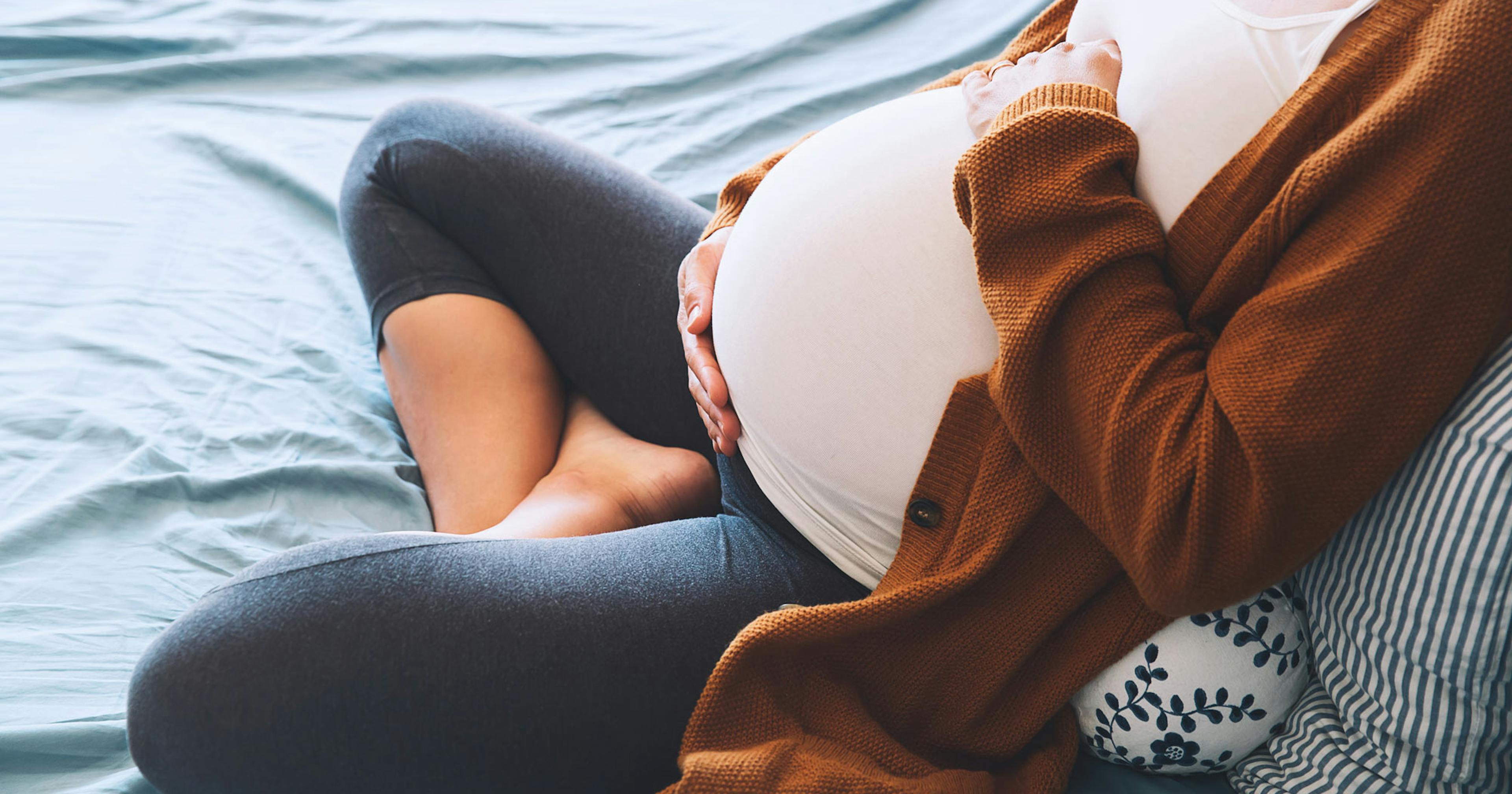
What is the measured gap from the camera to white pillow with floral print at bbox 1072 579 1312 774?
2.04 ft

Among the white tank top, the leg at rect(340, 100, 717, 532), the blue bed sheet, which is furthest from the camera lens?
the leg at rect(340, 100, 717, 532)

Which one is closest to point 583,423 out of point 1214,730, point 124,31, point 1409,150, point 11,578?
point 11,578

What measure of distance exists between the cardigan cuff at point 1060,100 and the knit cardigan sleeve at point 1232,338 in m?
0.02

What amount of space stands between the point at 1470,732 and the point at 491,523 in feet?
2.50

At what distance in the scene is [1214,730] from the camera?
2.07 feet

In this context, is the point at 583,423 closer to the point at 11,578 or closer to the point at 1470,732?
the point at 11,578

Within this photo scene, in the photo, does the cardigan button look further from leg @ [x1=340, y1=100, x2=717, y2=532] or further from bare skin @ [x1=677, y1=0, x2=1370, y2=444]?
leg @ [x1=340, y1=100, x2=717, y2=532]

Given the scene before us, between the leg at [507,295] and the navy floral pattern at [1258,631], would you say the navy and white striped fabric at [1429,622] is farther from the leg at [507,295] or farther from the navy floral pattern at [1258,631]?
the leg at [507,295]

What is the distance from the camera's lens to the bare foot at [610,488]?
892 millimetres

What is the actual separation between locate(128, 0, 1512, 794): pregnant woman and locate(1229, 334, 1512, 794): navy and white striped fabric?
3cm

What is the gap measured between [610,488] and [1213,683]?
1.77 feet

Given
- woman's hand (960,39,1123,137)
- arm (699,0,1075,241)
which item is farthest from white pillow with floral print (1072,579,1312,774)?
arm (699,0,1075,241)

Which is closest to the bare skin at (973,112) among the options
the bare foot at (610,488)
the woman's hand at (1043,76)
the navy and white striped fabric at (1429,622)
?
the woman's hand at (1043,76)

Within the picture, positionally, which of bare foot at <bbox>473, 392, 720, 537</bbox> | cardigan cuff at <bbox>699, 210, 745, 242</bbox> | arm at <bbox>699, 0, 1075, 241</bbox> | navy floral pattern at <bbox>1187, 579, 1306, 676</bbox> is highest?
arm at <bbox>699, 0, 1075, 241</bbox>
